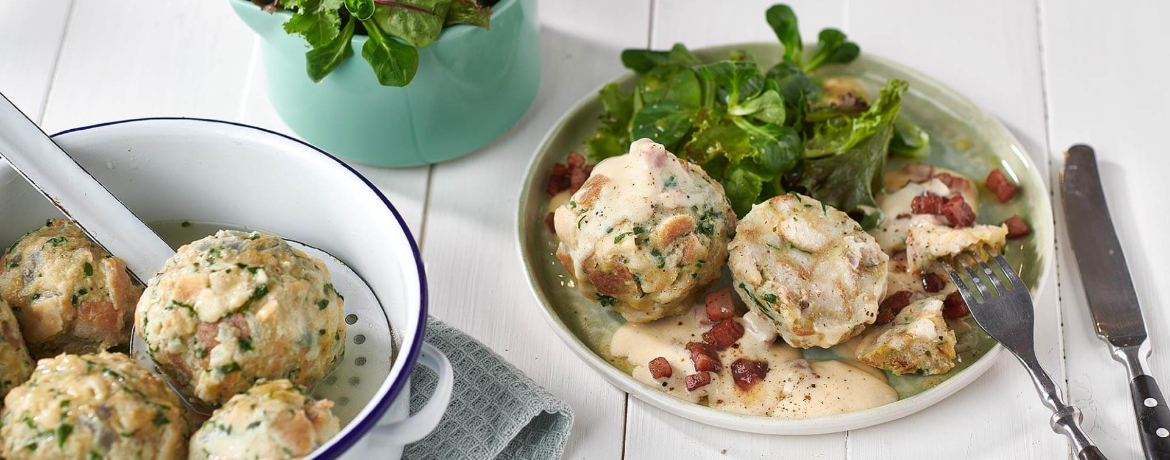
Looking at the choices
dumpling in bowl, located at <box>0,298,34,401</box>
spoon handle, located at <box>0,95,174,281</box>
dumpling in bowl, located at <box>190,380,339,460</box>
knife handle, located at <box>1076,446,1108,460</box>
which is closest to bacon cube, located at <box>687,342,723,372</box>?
knife handle, located at <box>1076,446,1108,460</box>

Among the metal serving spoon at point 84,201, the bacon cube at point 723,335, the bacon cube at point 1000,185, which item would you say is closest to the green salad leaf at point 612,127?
the bacon cube at point 723,335

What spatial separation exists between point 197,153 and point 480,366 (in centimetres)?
73

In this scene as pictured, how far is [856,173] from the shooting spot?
8.03 ft

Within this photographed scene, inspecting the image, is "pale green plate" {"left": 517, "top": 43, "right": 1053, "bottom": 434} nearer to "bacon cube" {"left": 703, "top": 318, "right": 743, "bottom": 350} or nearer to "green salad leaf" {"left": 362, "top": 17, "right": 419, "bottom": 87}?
"bacon cube" {"left": 703, "top": 318, "right": 743, "bottom": 350}

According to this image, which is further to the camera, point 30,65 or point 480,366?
point 30,65

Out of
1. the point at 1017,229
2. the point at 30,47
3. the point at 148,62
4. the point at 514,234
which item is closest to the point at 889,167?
the point at 1017,229

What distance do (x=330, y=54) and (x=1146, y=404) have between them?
1899 millimetres

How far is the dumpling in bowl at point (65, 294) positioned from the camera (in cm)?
186

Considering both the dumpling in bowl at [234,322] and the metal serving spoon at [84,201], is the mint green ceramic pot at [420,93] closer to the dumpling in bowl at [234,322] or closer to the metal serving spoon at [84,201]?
the metal serving spoon at [84,201]

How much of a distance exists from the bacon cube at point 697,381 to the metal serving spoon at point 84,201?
0.64m

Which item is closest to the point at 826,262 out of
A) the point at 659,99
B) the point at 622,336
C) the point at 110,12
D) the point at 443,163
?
the point at 622,336

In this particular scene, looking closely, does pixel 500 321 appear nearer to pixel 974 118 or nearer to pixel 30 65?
pixel 974 118

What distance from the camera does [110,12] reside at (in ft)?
10.2

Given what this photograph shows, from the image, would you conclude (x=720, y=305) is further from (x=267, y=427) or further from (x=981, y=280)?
(x=267, y=427)
